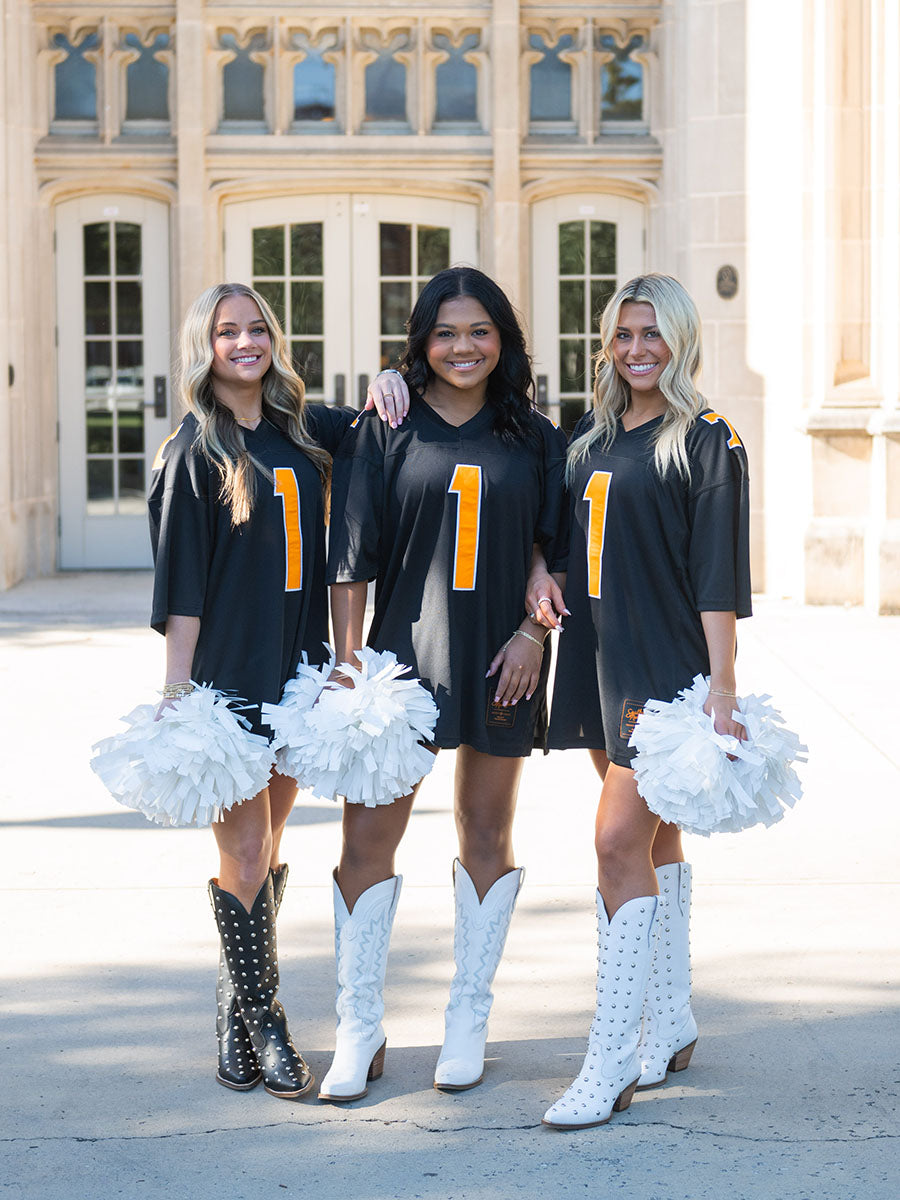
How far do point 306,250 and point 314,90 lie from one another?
1.09 metres

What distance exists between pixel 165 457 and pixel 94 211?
341 inches

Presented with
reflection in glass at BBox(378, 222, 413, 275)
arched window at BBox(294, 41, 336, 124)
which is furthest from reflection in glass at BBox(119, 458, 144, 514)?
arched window at BBox(294, 41, 336, 124)

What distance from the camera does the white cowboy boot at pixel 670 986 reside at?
365 cm

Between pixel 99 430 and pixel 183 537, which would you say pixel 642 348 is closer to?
pixel 183 537

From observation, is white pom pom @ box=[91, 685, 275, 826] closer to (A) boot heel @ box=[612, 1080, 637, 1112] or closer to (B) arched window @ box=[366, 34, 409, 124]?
(A) boot heel @ box=[612, 1080, 637, 1112]

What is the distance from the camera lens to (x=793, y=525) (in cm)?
1078

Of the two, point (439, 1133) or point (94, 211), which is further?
point (94, 211)

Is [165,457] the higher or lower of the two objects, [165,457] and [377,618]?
the higher

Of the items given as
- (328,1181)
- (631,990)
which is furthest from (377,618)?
(328,1181)

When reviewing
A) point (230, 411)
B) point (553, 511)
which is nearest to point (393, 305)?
point (230, 411)

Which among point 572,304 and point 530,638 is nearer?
point 530,638

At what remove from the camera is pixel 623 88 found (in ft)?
38.5

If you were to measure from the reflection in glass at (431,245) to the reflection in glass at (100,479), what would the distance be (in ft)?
8.61

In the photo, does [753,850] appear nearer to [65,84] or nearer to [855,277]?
[855,277]
